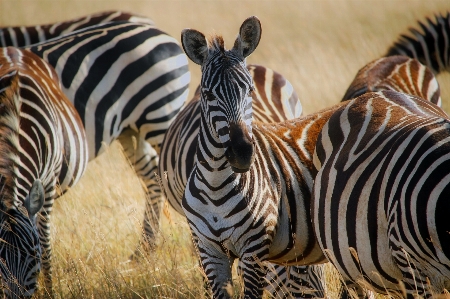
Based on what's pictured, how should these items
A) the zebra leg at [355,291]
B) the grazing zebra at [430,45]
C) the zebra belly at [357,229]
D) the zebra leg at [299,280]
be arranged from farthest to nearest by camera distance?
the grazing zebra at [430,45] < the zebra leg at [299,280] < the zebra leg at [355,291] < the zebra belly at [357,229]

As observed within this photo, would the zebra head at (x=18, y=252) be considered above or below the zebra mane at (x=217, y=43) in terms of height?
below

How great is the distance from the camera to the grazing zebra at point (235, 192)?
13.4 ft

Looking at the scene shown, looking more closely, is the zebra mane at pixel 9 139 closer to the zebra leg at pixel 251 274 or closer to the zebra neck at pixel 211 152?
the zebra neck at pixel 211 152

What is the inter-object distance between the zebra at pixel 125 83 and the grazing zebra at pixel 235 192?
3587mm

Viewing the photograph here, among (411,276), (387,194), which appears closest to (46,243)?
(387,194)

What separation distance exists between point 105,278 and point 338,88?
9.48 metres

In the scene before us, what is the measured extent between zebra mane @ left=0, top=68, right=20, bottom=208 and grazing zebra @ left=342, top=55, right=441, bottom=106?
3.52 meters

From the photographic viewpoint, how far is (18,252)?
4777mm

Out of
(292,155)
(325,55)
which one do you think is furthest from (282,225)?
(325,55)

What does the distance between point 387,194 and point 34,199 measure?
2999 millimetres

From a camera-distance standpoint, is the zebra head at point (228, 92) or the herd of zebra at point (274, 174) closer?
the herd of zebra at point (274, 174)

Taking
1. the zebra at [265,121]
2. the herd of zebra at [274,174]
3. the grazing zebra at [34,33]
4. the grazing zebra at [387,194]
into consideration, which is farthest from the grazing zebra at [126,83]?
the grazing zebra at [387,194]

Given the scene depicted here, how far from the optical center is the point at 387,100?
4379mm

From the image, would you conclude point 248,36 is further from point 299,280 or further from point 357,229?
point 299,280
